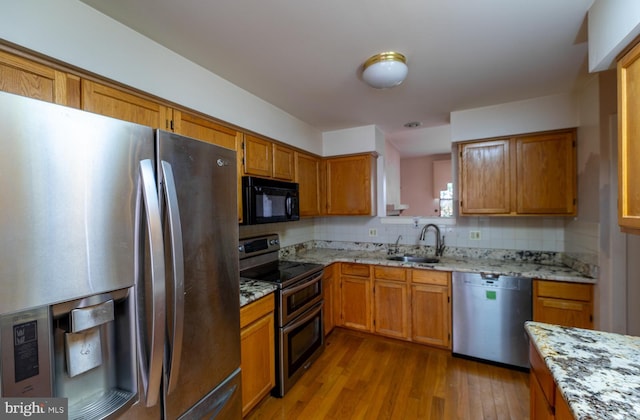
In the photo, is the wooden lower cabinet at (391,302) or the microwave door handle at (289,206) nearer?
the microwave door handle at (289,206)

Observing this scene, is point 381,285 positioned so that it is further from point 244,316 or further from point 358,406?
point 244,316

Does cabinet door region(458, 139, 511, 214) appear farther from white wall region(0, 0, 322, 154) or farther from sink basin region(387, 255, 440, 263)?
white wall region(0, 0, 322, 154)

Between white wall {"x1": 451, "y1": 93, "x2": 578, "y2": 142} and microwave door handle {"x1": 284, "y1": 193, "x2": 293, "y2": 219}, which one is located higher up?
white wall {"x1": 451, "y1": 93, "x2": 578, "y2": 142}

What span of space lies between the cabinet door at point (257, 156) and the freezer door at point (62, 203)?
4.33 feet

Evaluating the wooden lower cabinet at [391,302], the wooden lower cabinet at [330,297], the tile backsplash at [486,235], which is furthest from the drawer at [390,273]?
the tile backsplash at [486,235]

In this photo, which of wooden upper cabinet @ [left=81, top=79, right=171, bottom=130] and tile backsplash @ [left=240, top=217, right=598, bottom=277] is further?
tile backsplash @ [left=240, top=217, right=598, bottom=277]

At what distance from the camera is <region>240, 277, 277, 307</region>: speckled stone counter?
67.4 inches

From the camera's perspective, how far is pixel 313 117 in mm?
2875

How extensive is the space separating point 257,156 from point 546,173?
8.69 feet

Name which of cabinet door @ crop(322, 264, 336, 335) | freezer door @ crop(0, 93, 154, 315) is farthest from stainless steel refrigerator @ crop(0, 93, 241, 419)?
cabinet door @ crop(322, 264, 336, 335)

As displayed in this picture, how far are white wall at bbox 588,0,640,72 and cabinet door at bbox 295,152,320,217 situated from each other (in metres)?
2.30

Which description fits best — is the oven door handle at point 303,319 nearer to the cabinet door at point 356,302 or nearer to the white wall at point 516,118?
the cabinet door at point 356,302

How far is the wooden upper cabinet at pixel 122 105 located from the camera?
1.27 metres

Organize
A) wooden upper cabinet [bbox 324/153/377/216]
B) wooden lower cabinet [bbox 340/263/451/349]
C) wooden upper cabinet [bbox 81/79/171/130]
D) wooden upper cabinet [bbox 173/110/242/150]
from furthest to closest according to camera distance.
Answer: wooden upper cabinet [bbox 324/153/377/216], wooden lower cabinet [bbox 340/263/451/349], wooden upper cabinet [bbox 173/110/242/150], wooden upper cabinet [bbox 81/79/171/130]
